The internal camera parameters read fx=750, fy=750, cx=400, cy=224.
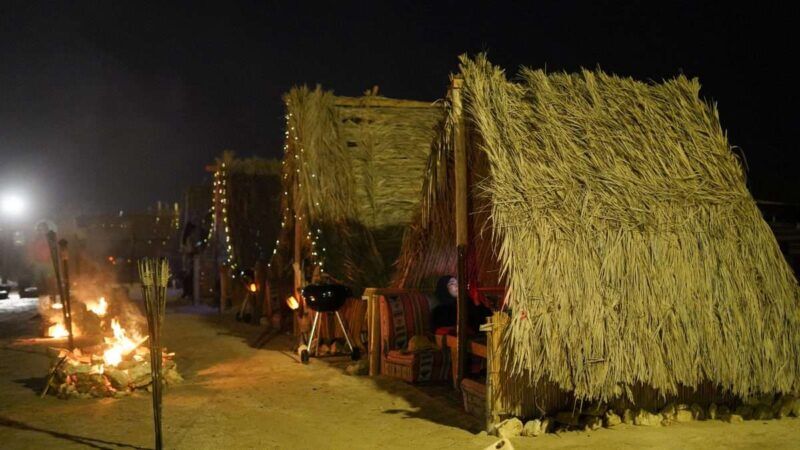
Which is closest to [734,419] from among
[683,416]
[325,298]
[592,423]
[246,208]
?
[683,416]

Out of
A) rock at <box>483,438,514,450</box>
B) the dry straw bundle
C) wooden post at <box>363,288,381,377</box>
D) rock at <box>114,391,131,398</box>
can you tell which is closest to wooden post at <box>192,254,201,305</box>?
wooden post at <box>363,288,381,377</box>

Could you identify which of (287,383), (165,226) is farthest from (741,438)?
(165,226)

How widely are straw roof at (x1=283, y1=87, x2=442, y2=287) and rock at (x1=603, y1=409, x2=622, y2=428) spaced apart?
18.4 feet

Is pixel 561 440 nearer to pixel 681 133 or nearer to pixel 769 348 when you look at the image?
pixel 769 348

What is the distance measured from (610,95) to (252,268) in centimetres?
1208

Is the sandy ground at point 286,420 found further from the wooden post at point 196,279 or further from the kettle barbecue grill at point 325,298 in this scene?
the wooden post at point 196,279

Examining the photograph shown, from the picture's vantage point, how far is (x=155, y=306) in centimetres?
592

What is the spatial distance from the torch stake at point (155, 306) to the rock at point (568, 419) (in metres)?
3.43

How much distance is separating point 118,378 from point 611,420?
5436mm

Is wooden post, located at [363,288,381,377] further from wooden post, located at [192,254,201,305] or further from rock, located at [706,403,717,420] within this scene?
wooden post, located at [192,254,201,305]

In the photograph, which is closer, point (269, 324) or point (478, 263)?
point (478, 263)

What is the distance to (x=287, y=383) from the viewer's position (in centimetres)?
937

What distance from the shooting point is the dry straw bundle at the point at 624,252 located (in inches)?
256

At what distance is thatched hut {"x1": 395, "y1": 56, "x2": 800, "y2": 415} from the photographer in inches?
257
